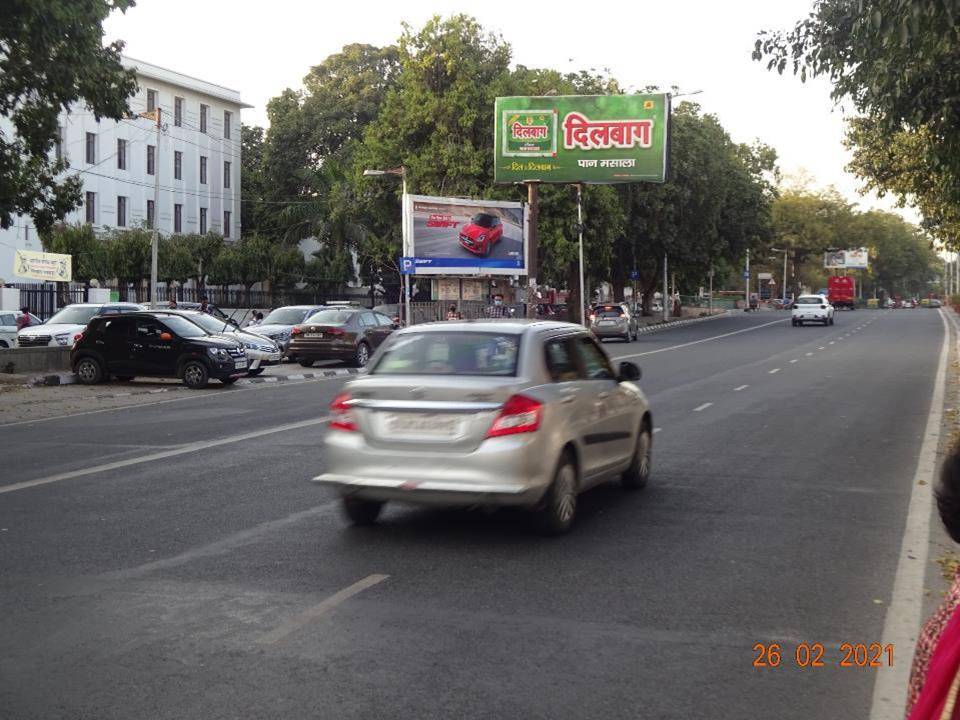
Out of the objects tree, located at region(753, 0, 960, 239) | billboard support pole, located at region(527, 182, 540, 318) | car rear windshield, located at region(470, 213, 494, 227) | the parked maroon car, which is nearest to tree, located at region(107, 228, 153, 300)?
the parked maroon car

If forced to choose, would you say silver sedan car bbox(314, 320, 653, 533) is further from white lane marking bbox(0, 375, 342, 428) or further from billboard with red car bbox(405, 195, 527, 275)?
billboard with red car bbox(405, 195, 527, 275)

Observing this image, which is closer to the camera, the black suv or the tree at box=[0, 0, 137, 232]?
the tree at box=[0, 0, 137, 232]

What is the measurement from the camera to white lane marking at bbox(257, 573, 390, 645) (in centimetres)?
591

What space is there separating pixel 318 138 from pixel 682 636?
68116 mm

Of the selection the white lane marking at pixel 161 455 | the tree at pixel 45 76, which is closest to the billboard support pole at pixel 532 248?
the tree at pixel 45 76

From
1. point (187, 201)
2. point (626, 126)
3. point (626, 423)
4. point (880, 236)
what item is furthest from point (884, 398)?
point (880, 236)

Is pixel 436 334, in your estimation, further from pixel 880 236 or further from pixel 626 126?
pixel 880 236

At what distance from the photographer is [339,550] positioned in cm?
805

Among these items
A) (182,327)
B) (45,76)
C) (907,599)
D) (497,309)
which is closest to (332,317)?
(182,327)

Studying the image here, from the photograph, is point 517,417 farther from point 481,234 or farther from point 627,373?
point 481,234

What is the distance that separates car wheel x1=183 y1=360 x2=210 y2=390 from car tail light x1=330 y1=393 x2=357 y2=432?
51.9 ft

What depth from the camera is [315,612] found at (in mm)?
6383

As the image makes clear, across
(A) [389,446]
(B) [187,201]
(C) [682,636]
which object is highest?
(B) [187,201]

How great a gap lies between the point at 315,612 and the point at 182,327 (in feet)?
61.9
